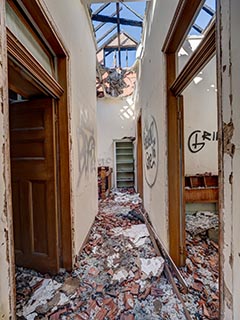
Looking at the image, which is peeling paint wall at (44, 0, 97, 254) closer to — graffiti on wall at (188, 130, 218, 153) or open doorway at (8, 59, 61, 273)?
open doorway at (8, 59, 61, 273)

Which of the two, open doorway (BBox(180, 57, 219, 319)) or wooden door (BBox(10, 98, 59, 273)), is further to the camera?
open doorway (BBox(180, 57, 219, 319))

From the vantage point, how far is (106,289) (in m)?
1.85

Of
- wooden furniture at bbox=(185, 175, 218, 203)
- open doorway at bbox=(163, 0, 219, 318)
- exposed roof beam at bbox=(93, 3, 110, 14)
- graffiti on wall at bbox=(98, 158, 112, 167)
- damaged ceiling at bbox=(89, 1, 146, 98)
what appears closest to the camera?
open doorway at bbox=(163, 0, 219, 318)

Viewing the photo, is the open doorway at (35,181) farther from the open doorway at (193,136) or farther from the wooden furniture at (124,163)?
the wooden furniture at (124,163)

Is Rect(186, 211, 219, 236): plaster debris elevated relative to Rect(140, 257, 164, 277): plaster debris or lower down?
elevated

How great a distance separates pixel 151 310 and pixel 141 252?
35.9 inches

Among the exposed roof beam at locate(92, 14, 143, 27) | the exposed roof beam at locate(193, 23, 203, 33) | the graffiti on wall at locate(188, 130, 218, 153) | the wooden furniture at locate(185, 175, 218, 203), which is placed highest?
the exposed roof beam at locate(92, 14, 143, 27)

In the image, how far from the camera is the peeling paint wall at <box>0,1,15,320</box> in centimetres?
87

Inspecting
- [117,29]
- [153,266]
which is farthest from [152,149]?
[117,29]

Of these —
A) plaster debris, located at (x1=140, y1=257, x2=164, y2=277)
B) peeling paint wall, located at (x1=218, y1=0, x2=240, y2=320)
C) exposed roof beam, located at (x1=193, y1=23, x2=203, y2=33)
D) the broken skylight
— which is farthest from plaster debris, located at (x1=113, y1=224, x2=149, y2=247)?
the broken skylight

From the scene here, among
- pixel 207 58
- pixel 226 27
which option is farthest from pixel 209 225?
pixel 226 27

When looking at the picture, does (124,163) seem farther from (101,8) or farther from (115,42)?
(101,8)

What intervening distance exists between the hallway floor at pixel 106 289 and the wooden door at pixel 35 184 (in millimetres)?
204

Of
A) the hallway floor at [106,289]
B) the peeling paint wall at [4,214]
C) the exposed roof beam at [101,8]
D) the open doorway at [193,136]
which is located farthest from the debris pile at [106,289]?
the exposed roof beam at [101,8]
